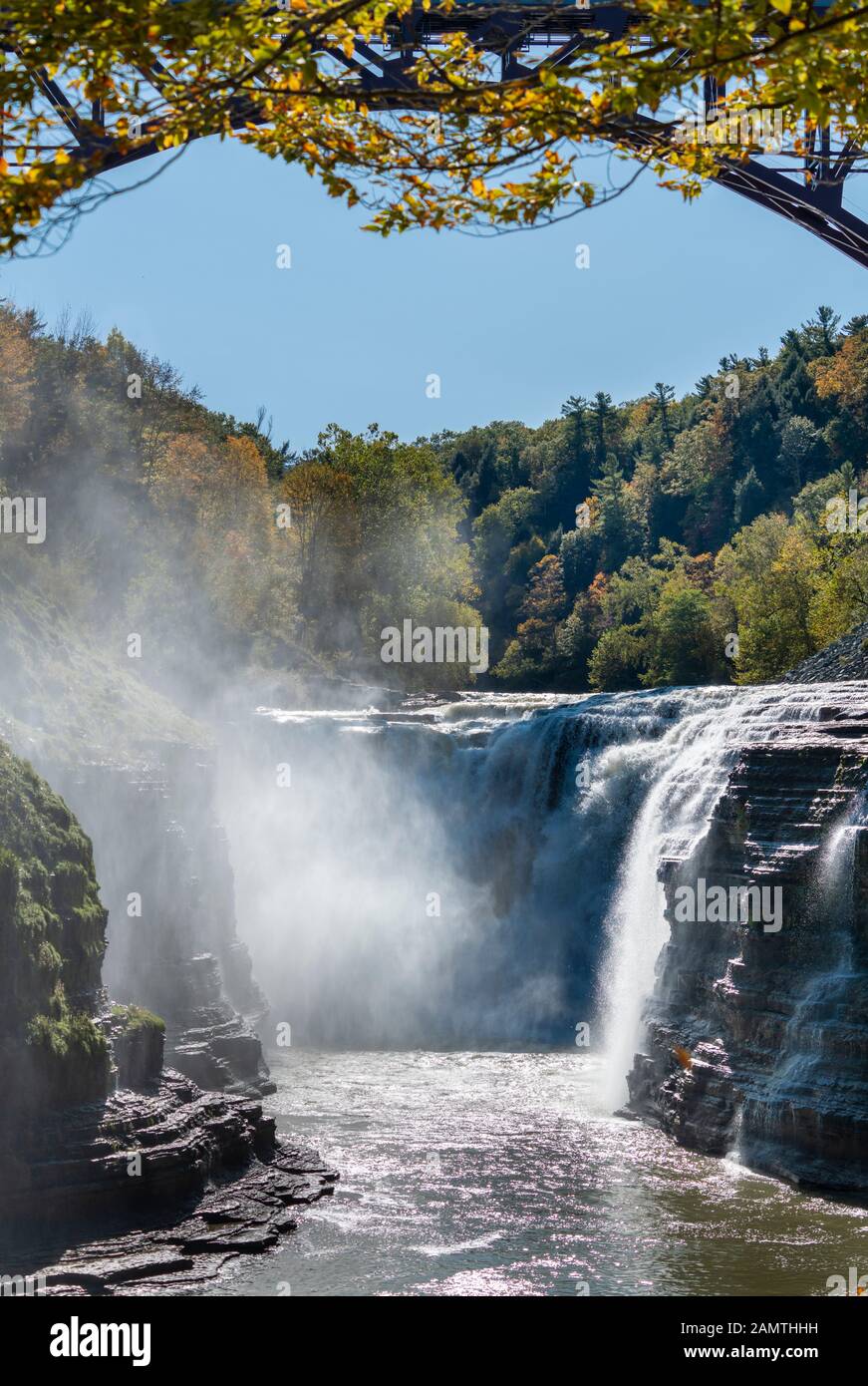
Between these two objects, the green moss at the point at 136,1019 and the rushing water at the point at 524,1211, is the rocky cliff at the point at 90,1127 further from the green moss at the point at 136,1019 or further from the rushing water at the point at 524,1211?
the rushing water at the point at 524,1211

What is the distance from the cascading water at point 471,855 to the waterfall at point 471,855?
4cm

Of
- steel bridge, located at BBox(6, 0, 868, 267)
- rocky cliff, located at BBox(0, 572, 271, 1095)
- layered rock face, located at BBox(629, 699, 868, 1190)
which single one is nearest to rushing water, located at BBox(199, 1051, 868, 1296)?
layered rock face, located at BBox(629, 699, 868, 1190)

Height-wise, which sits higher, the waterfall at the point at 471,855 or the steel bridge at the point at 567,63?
the steel bridge at the point at 567,63

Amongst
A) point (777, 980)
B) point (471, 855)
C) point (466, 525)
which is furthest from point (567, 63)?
point (466, 525)

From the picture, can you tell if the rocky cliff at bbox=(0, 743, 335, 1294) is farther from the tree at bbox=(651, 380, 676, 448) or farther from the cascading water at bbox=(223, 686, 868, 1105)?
the tree at bbox=(651, 380, 676, 448)

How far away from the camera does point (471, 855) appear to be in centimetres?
2938

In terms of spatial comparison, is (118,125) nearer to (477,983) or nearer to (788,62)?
(788,62)

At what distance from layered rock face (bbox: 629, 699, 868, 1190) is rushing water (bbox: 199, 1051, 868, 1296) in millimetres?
637

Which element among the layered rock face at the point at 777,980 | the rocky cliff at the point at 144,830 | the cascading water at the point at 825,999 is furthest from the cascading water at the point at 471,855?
the cascading water at the point at 825,999

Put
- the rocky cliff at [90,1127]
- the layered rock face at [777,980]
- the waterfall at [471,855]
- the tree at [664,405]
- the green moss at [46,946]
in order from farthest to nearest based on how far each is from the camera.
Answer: the tree at [664,405] < the waterfall at [471,855] < the layered rock face at [777,980] < the green moss at [46,946] < the rocky cliff at [90,1127]

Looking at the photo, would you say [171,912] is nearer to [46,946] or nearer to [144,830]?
[144,830]

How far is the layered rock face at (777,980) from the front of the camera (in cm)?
1631

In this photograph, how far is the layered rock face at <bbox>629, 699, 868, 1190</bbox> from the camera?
1631 cm

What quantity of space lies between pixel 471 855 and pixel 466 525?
64.1 metres
